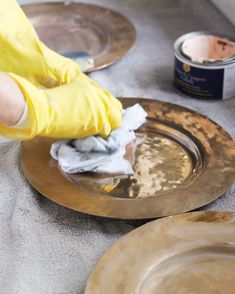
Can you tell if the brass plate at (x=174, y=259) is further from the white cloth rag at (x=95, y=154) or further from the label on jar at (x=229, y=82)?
the label on jar at (x=229, y=82)

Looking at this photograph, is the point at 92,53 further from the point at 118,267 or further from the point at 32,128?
the point at 118,267

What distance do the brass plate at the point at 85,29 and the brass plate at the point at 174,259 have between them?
0.43 metres

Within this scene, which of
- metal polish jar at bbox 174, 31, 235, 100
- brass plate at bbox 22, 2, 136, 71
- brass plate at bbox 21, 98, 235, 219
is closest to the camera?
brass plate at bbox 21, 98, 235, 219

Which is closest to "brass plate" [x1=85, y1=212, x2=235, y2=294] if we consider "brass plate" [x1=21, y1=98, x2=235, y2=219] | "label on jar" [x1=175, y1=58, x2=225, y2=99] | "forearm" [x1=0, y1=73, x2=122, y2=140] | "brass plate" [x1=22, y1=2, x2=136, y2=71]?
"brass plate" [x1=21, y1=98, x2=235, y2=219]

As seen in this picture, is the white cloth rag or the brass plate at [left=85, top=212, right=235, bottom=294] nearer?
the brass plate at [left=85, top=212, right=235, bottom=294]

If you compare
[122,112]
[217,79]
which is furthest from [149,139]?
[217,79]

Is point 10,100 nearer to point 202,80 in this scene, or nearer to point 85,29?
point 202,80

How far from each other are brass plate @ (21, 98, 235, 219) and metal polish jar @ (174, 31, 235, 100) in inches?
3.0

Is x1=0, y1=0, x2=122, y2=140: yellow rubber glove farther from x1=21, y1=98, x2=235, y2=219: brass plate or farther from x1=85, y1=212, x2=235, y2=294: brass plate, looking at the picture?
x1=85, y1=212, x2=235, y2=294: brass plate

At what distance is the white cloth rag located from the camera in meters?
0.78

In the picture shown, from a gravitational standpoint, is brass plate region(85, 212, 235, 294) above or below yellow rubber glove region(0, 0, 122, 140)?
below

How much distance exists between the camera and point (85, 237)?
28.4 inches

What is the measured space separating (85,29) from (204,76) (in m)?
0.32

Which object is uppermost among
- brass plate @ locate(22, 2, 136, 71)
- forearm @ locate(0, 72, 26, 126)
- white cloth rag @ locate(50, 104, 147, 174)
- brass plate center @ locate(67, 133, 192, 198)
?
forearm @ locate(0, 72, 26, 126)
